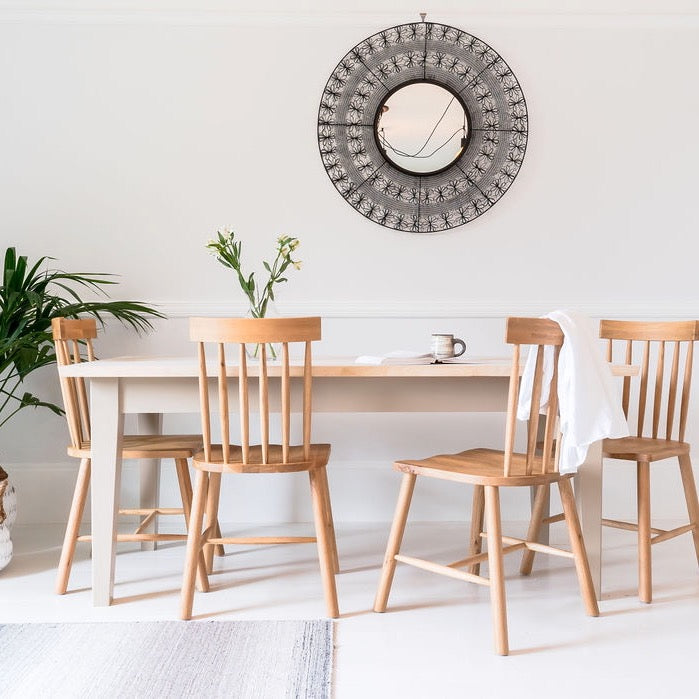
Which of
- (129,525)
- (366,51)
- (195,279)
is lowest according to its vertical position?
(129,525)

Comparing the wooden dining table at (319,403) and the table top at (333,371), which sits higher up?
the table top at (333,371)

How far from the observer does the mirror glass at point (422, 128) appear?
3443 mm

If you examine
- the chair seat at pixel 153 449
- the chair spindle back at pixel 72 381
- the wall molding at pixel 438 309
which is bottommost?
the chair seat at pixel 153 449

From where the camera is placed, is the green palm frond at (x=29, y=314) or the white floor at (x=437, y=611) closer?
the white floor at (x=437, y=611)

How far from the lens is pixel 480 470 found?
219 centimetres

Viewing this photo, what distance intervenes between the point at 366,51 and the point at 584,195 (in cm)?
112

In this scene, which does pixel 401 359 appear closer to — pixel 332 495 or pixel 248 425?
pixel 248 425

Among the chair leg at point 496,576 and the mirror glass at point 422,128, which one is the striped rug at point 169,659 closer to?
the chair leg at point 496,576

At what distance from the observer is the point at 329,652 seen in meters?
2.01

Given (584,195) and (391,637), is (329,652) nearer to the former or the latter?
(391,637)

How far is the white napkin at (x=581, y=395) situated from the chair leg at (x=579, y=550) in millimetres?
108

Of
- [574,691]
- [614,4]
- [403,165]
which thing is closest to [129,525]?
[403,165]

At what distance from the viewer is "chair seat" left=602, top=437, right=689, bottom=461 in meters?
2.47

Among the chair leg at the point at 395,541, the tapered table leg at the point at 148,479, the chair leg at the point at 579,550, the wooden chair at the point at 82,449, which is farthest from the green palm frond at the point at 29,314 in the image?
the chair leg at the point at 579,550
